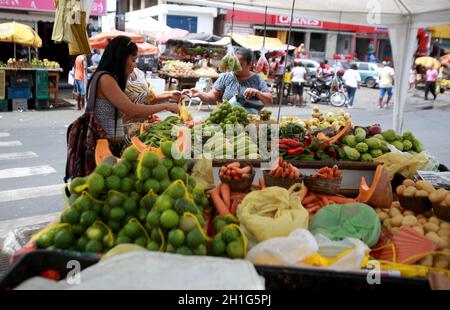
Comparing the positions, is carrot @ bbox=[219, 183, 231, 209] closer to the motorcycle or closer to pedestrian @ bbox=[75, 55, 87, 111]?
pedestrian @ bbox=[75, 55, 87, 111]

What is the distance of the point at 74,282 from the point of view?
69.7 inches

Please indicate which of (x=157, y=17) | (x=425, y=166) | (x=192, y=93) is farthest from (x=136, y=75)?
(x=157, y=17)

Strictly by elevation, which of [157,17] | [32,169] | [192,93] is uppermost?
[157,17]

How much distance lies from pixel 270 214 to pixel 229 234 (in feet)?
1.91

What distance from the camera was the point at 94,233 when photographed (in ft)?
7.04

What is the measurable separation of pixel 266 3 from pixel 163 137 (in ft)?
13.0

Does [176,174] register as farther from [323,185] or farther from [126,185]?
[323,185]

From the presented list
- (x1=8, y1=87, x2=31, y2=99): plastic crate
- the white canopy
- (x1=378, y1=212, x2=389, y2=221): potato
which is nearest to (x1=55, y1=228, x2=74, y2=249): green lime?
(x1=378, y1=212, x2=389, y2=221): potato

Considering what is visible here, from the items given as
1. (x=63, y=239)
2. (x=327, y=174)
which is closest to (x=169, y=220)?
(x=63, y=239)

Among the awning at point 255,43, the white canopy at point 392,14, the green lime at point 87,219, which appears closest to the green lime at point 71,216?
the green lime at point 87,219

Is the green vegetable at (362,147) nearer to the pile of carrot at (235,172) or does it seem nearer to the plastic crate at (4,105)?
the pile of carrot at (235,172)

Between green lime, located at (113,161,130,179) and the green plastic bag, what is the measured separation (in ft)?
4.05

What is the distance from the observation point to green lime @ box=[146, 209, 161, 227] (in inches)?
84.5

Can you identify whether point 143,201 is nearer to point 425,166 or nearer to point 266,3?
point 425,166
